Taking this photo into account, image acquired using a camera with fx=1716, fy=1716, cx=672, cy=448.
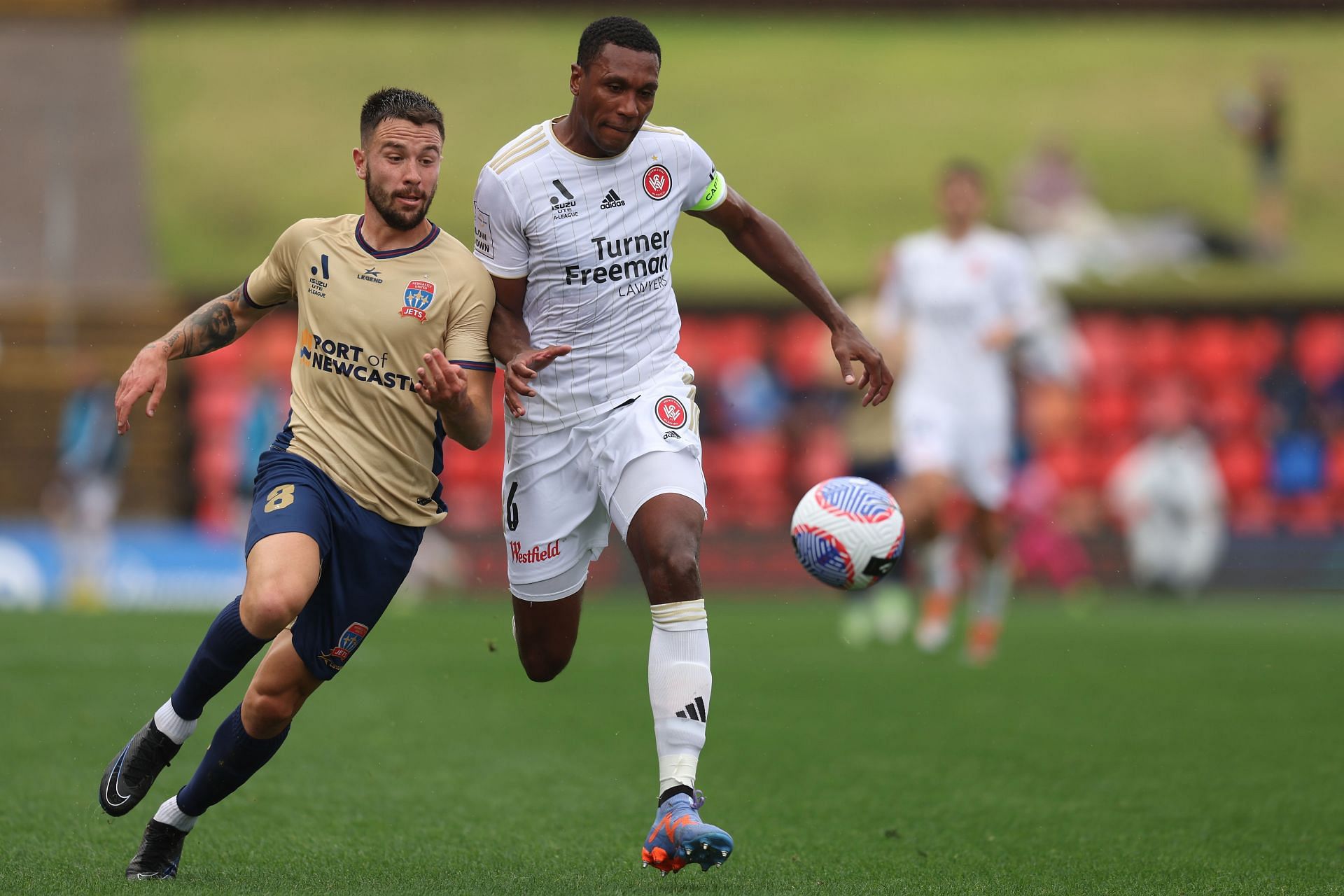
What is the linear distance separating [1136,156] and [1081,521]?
Result: 10.4 metres

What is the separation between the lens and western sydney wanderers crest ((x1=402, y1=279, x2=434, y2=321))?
17.7 ft

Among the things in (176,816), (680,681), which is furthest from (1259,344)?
(176,816)

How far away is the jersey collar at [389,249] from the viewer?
5465mm

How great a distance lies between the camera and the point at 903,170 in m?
29.3

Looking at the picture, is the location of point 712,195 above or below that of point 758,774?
above

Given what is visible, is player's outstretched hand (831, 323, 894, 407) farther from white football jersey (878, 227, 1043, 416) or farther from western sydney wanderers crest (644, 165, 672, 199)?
white football jersey (878, 227, 1043, 416)

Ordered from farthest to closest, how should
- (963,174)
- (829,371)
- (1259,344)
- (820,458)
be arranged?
(1259,344) → (820,458) → (829,371) → (963,174)

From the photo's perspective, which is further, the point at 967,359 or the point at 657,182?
the point at 967,359

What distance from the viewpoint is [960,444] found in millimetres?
11555

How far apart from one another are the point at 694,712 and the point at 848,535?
105 cm

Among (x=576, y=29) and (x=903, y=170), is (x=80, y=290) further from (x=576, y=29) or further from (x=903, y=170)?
(x=903, y=170)

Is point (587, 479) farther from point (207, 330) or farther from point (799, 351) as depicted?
point (799, 351)

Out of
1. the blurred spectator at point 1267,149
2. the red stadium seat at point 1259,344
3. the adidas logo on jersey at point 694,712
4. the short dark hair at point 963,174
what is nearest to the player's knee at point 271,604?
the adidas logo on jersey at point 694,712

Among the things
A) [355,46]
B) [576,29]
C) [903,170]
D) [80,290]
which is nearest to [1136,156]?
[903,170]
